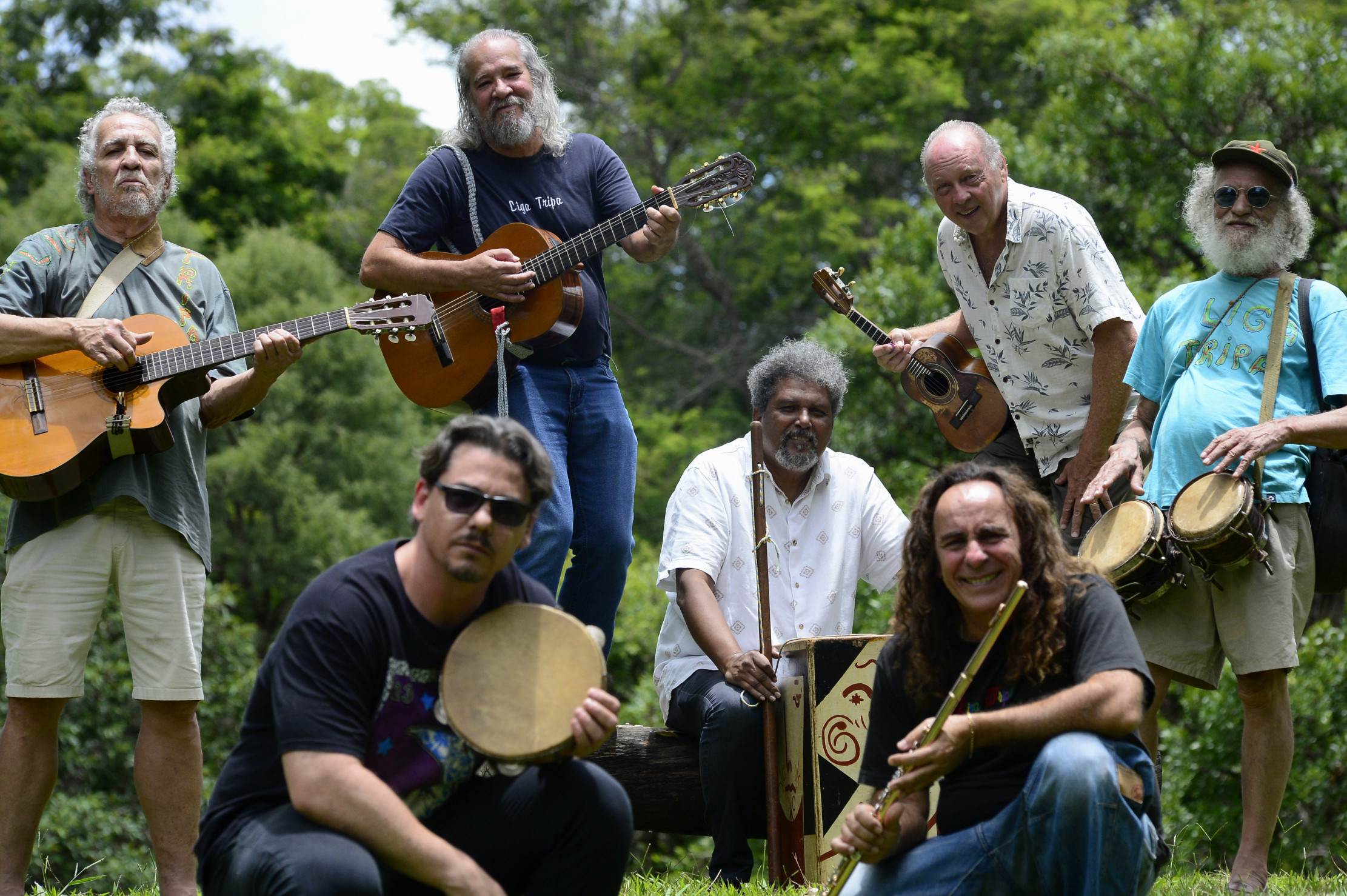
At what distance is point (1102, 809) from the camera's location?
3.24 metres

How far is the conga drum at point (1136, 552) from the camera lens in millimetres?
4398

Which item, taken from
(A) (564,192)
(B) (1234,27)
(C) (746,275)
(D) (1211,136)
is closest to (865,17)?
(C) (746,275)

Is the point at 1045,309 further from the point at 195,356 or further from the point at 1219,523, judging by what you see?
the point at 195,356

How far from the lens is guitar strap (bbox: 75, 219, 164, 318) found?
15.0 ft

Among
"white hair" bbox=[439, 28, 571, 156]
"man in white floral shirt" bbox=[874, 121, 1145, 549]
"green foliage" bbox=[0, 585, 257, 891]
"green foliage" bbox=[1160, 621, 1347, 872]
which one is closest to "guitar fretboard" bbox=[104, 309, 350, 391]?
"white hair" bbox=[439, 28, 571, 156]

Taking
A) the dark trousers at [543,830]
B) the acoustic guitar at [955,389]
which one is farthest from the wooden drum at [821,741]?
the dark trousers at [543,830]

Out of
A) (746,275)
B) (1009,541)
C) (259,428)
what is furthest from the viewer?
A: (746,275)

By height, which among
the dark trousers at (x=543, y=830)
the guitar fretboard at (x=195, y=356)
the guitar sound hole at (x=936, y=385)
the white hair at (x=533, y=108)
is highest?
the white hair at (x=533, y=108)

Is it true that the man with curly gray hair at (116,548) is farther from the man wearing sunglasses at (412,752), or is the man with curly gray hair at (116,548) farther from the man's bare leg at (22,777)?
the man wearing sunglasses at (412,752)

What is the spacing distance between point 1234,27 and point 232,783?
12.6 meters

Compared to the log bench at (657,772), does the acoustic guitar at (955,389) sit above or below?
above

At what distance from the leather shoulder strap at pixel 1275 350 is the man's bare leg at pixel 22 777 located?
3659mm

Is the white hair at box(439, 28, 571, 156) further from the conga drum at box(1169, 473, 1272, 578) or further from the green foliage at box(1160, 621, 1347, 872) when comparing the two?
the green foliage at box(1160, 621, 1347, 872)

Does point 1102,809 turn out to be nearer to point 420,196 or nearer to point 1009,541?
point 1009,541
